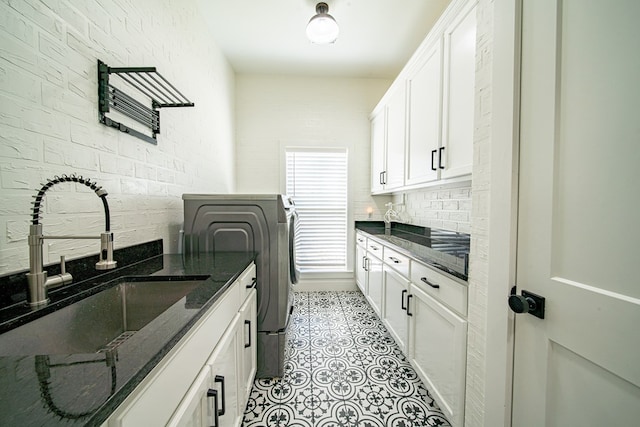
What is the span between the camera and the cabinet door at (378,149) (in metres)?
2.84

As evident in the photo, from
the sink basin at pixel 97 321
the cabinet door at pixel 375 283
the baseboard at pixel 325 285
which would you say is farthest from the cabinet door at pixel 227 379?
the baseboard at pixel 325 285

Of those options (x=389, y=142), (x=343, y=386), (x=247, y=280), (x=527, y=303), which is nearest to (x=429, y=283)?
(x=527, y=303)

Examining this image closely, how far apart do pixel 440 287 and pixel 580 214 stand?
75cm

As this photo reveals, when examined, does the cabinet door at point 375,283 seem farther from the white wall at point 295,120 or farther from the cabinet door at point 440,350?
the white wall at point 295,120

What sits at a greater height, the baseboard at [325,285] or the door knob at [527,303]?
the door knob at [527,303]

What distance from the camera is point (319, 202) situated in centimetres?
338

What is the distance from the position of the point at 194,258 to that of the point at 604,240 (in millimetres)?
1751

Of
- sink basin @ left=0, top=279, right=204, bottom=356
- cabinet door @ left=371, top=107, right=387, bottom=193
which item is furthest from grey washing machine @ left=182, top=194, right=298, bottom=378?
cabinet door @ left=371, top=107, right=387, bottom=193

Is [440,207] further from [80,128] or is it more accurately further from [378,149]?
[80,128]

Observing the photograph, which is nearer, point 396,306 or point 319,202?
point 396,306

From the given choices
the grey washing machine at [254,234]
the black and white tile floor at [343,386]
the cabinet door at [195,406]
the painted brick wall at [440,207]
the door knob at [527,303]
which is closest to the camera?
the cabinet door at [195,406]

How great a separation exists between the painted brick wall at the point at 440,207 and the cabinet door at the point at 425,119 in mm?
222

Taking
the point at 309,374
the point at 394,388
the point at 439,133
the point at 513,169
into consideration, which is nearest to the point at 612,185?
the point at 513,169

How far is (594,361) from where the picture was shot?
0.65m
